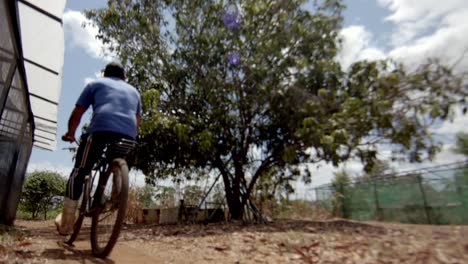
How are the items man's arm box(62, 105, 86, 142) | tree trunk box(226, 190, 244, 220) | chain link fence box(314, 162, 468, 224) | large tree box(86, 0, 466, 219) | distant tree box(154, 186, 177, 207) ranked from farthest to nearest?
distant tree box(154, 186, 177, 207)
chain link fence box(314, 162, 468, 224)
tree trunk box(226, 190, 244, 220)
large tree box(86, 0, 466, 219)
man's arm box(62, 105, 86, 142)

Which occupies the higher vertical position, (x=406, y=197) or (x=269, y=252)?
(x=406, y=197)

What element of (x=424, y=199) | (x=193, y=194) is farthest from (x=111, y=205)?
(x=424, y=199)

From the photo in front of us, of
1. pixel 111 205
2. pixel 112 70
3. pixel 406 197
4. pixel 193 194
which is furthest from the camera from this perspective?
pixel 406 197

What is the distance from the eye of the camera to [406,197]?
1068cm

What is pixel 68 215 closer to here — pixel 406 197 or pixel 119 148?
pixel 119 148

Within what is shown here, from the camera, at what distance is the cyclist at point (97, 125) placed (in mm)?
2826

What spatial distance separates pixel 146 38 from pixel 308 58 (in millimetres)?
3607

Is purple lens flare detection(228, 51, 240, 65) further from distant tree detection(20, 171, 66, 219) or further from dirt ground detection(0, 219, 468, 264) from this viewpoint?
distant tree detection(20, 171, 66, 219)

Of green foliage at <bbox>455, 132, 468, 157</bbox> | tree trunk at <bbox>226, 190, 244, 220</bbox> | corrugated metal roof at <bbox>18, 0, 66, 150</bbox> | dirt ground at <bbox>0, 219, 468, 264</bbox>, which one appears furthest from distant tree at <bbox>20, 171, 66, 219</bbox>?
green foliage at <bbox>455, 132, 468, 157</bbox>

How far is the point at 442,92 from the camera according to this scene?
5.49 meters

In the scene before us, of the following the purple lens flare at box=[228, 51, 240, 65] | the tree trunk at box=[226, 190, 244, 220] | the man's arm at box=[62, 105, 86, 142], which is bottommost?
the tree trunk at box=[226, 190, 244, 220]

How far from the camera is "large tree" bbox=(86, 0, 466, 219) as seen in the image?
227 inches

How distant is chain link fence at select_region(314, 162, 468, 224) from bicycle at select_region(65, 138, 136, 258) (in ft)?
30.3

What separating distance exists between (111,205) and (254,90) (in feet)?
→ 14.9
